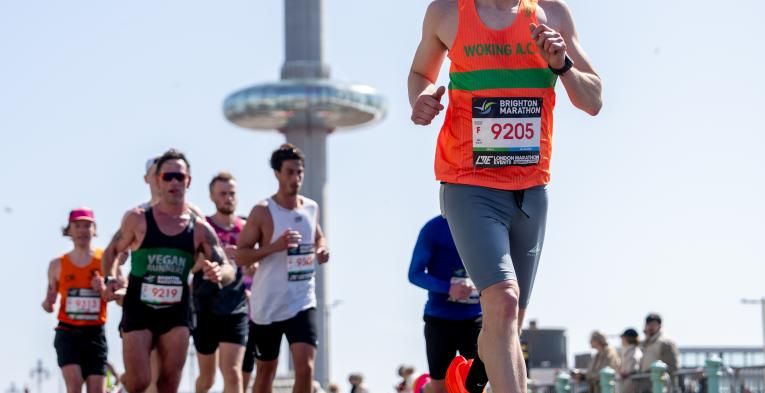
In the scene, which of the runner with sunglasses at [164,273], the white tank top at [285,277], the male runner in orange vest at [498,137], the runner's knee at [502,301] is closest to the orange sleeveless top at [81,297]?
the white tank top at [285,277]

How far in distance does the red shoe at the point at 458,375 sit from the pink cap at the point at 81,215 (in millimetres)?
6229

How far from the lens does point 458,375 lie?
820cm

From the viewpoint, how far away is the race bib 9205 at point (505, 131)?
24.3 feet

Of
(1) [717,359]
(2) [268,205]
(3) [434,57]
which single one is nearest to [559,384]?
(1) [717,359]

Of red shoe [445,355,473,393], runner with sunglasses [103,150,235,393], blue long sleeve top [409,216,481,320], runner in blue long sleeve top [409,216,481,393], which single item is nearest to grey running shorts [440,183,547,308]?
red shoe [445,355,473,393]

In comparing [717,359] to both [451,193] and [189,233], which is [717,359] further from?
[451,193]

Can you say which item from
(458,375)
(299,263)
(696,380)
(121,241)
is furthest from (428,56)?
(696,380)

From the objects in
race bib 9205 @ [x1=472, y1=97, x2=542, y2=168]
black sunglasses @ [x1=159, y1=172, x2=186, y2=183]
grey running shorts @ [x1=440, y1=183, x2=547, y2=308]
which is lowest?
grey running shorts @ [x1=440, y1=183, x2=547, y2=308]

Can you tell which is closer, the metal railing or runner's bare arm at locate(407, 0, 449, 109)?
runner's bare arm at locate(407, 0, 449, 109)

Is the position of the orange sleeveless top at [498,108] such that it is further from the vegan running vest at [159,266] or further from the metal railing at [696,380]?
the metal railing at [696,380]

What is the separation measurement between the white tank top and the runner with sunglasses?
1.89ft

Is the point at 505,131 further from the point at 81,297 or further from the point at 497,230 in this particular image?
the point at 81,297

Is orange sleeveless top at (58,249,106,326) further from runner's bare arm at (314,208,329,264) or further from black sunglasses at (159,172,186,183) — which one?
black sunglasses at (159,172,186,183)

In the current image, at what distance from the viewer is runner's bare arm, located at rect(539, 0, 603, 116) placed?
7.43 m
